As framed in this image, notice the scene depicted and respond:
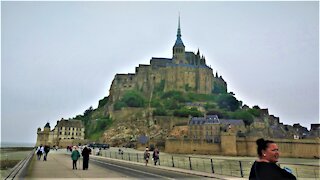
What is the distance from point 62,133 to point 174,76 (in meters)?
30.9

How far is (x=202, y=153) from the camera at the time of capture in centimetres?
5678

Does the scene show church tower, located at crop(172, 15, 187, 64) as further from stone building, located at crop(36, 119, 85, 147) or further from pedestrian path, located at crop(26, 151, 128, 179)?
pedestrian path, located at crop(26, 151, 128, 179)

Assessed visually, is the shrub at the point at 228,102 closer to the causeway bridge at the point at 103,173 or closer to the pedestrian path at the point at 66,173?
the causeway bridge at the point at 103,173

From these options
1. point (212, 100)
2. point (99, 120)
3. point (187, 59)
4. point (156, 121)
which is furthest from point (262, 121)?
point (99, 120)

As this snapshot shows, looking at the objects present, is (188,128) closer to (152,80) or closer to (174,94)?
(174,94)

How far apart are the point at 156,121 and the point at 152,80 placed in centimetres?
1869

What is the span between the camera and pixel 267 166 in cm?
322

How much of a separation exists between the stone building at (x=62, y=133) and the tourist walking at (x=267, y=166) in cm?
8398

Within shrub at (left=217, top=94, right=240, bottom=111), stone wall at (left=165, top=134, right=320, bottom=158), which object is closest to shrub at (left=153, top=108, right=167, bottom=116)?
shrub at (left=217, top=94, right=240, bottom=111)

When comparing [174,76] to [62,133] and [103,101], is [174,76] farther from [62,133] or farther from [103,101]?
[62,133]

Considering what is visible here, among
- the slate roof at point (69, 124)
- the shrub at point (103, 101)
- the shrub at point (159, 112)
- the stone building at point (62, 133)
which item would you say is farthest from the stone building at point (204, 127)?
the shrub at point (103, 101)

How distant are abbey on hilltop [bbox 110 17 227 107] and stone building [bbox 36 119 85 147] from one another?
1471 centimetres

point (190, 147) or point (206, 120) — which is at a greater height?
point (206, 120)

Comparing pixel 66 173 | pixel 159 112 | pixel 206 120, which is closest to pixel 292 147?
pixel 206 120
